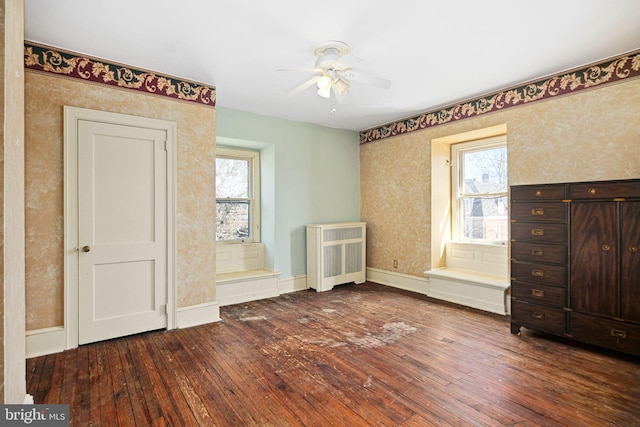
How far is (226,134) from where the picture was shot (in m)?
4.34

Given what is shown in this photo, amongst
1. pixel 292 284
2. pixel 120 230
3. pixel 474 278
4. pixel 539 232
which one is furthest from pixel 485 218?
pixel 120 230

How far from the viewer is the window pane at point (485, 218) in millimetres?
4219

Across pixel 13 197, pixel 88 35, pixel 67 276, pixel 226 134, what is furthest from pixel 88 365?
pixel 226 134

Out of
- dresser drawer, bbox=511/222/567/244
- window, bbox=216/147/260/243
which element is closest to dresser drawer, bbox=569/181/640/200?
dresser drawer, bbox=511/222/567/244

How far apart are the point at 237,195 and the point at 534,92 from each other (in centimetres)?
394

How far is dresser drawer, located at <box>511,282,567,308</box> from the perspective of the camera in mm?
2918

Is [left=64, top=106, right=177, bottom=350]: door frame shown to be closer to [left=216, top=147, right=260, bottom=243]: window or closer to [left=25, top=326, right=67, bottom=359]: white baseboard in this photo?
[left=25, top=326, right=67, bottom=359]: white baseboard

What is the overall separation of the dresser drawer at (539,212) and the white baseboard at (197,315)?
329cm

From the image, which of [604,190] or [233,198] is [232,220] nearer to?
[233,198]

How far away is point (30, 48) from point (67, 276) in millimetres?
1937

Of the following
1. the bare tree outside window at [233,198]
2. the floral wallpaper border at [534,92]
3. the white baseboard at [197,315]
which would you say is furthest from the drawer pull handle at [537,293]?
the bare tree outside window at [233,198]

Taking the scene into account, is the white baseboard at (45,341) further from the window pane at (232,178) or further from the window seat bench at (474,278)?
the window seat bench at (474,278)

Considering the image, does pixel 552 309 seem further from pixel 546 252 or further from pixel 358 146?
pixel 358 146

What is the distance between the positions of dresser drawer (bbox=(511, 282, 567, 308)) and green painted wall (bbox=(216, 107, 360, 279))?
291 cm
